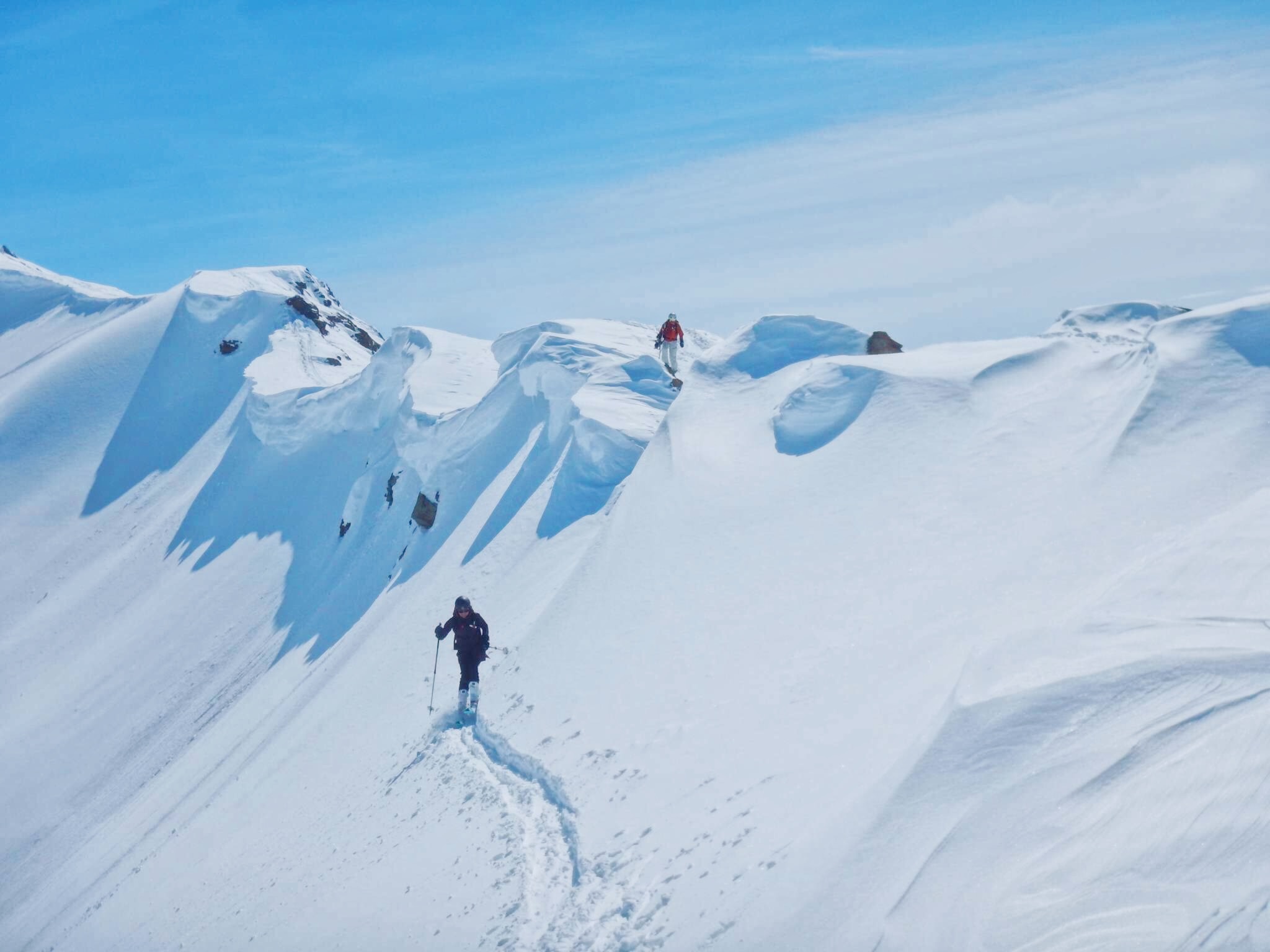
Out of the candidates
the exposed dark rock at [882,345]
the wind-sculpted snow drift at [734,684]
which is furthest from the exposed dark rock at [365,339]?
the exposed dark rock at [882,345]

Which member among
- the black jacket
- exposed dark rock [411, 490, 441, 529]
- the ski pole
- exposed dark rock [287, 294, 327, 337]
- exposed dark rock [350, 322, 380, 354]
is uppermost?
exposed dark rock [287, 294, 327, 337]

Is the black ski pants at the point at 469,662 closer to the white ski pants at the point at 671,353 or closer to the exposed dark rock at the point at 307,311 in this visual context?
the white ski pants at the point at 671,353

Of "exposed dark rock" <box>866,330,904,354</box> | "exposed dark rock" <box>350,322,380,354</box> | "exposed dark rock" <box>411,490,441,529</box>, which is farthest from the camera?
"exposed dark rock" <box>350,322,380,354</box>

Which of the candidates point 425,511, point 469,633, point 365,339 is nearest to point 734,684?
point 469,633

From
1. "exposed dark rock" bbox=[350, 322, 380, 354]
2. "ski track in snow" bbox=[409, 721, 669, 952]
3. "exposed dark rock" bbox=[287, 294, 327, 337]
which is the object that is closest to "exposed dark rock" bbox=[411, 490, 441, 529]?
"ski track in snow" bbox=[409, 721, 669, 952]

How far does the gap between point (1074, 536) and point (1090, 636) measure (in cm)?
304

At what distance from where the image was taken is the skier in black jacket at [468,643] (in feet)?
54.7

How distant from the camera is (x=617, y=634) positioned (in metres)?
16.1

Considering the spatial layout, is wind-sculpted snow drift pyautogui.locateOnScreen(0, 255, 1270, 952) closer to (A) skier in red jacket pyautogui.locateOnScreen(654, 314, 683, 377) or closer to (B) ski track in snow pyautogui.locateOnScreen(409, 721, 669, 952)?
(B) ski track in snow pyautogui.locateOnScreen(409, 721, 669, 952)

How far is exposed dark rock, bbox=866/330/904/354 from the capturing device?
21578 mm

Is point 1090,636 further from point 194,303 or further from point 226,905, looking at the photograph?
point 194,303

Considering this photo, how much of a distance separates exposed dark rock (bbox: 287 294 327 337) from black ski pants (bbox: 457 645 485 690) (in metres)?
40.1

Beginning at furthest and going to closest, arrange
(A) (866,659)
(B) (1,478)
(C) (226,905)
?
(B) (1,478)
(C) (226,905)
(A) (866,659)

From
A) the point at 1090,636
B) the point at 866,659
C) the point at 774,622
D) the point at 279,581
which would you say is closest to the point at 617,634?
the point at 774,622
